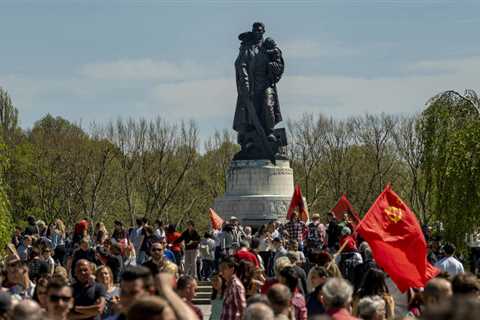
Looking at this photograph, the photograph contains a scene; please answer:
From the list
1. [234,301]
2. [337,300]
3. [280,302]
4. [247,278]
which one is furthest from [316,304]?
[337,300]

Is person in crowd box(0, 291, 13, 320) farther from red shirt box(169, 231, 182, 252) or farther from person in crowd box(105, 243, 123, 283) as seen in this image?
red shirt box(169, 231, 182, 252)

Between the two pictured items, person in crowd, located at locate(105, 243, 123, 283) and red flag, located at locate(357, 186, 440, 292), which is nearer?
red flag, located at locate(357, 186, 440, 292)

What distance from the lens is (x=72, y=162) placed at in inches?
2628

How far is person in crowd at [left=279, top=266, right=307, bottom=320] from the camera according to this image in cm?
1133

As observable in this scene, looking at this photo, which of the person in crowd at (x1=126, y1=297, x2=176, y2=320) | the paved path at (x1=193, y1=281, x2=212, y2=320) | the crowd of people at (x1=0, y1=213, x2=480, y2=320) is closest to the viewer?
the person in crowd at (x1=126, y1=297, x2=176, y2=320)

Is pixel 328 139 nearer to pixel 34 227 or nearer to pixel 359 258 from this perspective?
pixel 34 227

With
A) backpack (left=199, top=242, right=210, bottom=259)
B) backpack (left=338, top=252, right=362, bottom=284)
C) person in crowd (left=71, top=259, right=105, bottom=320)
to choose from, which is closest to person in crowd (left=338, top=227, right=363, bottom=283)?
backpack (left=338, top=252, right=362, bottom=284)

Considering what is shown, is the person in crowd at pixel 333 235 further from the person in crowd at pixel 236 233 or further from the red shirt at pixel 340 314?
the red shirt at pixel 340 314

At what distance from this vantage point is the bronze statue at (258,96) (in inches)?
1565

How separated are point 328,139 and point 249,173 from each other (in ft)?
105

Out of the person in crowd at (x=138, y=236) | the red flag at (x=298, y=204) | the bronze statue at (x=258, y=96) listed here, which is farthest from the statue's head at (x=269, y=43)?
the person in crowd at (x=138, y=236)

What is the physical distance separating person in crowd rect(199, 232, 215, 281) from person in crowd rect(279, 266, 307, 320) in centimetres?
1698

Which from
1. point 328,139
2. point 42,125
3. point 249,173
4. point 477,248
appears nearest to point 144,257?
point 477,248

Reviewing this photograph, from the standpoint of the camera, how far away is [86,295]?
11.7 meters
